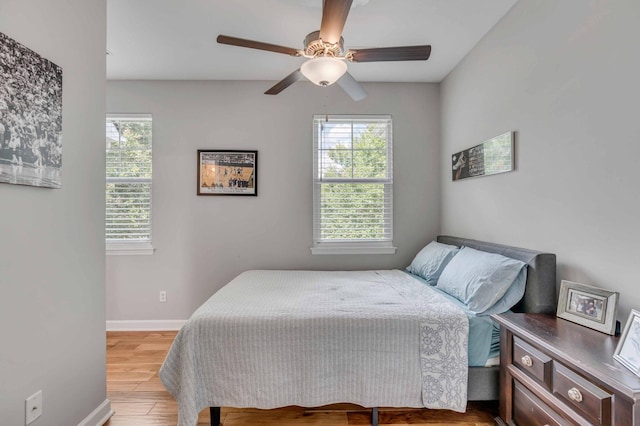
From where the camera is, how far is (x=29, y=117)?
1.37 metres

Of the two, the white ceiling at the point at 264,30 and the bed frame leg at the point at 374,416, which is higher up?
the white ceiling at the point at 264,30

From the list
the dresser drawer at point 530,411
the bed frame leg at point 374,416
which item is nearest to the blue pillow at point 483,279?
the dresser drawer at point 530,411

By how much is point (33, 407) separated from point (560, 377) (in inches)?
93.6

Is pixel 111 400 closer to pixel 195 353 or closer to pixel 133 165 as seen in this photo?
pixel 195 353

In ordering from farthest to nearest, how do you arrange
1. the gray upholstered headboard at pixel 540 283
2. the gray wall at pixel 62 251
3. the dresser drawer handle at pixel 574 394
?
the gray upholstered headboard at pixel 540 283, the gray wall at pixel 62 251, the dresser drawer handle at pixel 574 394

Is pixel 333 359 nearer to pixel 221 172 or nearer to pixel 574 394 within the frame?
pixel 574 394

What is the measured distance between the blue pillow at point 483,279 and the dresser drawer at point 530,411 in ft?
1.43

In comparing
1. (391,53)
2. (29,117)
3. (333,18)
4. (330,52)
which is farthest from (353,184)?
(29,117)

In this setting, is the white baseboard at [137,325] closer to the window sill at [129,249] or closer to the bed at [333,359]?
the window sill at [129,249]

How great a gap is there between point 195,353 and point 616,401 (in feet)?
6.07

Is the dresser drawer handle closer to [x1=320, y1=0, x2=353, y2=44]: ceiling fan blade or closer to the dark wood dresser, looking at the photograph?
the dark wood dresser

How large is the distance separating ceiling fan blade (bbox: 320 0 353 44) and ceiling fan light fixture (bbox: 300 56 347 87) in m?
0.10

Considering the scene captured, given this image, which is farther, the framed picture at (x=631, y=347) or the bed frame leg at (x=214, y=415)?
the bed frame leg at (x=214, y=415)

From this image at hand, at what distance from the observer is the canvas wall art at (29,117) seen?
1.25 metres
